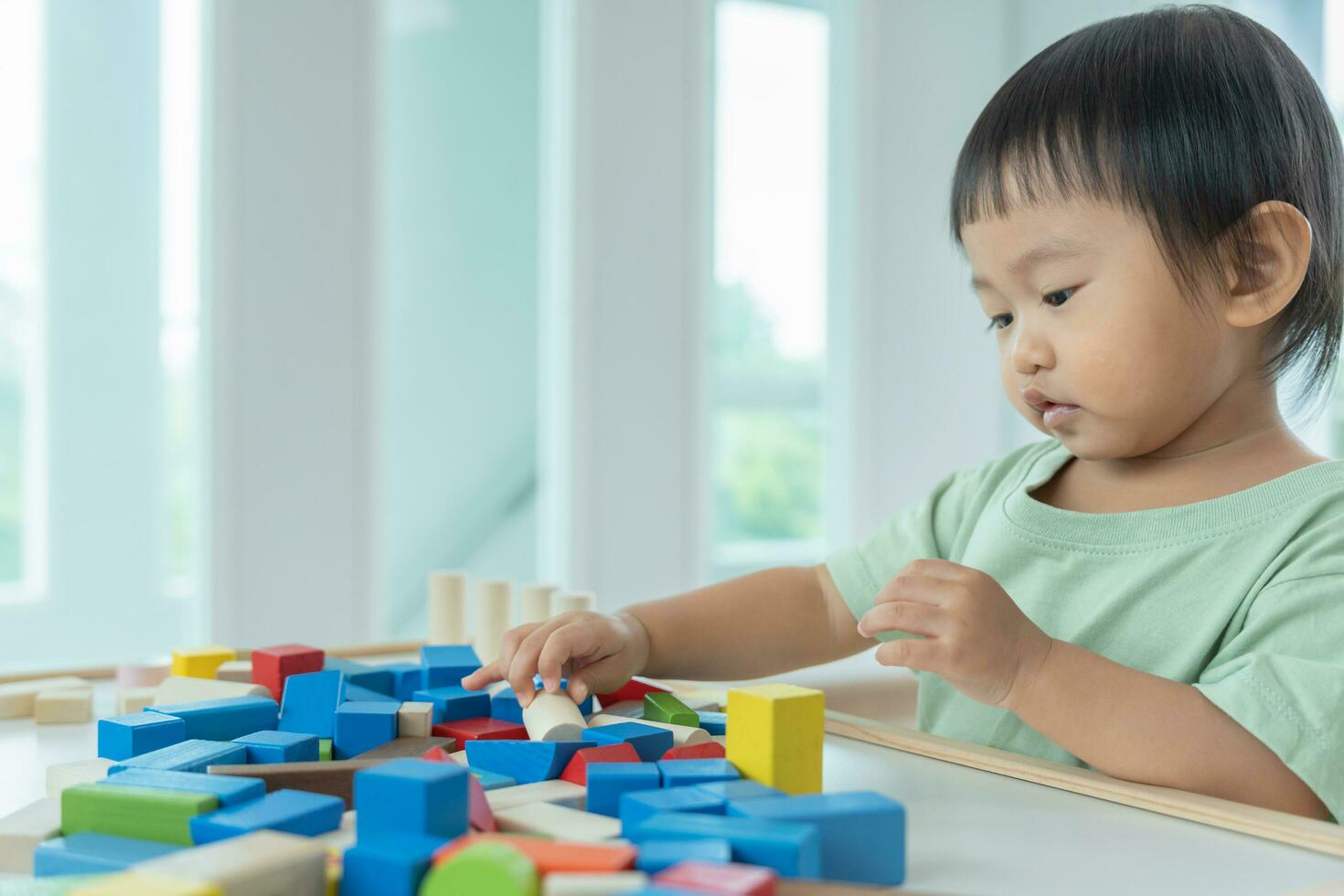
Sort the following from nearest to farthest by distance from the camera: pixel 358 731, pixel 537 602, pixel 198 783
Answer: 1. pixel 198 783
2. pixel 358 731
3. pixel 537 602

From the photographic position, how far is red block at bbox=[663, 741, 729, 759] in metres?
0.49

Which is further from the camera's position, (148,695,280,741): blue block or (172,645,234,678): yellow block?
(172,645,234,678): yellow block

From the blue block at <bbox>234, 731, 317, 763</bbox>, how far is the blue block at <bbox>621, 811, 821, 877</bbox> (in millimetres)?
177

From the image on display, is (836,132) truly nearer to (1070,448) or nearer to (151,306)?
(151,306)

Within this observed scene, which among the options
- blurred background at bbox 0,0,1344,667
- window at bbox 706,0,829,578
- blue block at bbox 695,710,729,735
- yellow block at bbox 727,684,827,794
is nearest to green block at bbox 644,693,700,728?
blue block at bbox 695,710,729,735

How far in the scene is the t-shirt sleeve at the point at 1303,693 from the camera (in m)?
0.52

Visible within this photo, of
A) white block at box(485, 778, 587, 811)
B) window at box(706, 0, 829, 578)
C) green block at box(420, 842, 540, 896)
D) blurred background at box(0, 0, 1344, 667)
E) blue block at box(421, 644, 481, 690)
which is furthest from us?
window at box(706, 0, 829, 578)

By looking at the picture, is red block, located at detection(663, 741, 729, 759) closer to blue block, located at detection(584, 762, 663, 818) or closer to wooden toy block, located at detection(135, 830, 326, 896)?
blue block, located at detection(584, 762, 663, 818)

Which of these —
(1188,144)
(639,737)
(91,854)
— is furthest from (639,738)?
(1188,144)

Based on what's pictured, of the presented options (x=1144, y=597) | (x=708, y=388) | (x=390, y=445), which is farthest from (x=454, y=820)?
(x=708, y=388)

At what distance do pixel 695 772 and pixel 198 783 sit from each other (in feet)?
0.55

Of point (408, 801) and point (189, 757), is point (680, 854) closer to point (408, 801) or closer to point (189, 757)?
point (408, 801)

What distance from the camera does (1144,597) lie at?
0.68 metres

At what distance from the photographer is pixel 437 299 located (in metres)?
1.80
